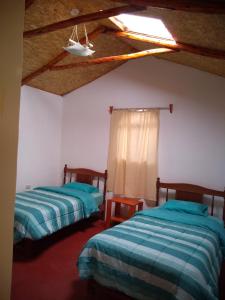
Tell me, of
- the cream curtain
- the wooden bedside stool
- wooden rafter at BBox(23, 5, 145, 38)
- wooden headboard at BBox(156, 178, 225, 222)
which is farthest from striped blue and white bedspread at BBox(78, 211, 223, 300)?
wooden rafter at BBox(23, 5, 145, 38)

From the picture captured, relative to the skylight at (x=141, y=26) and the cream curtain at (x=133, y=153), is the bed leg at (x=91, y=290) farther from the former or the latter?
the skylight at (x=141, y=26)

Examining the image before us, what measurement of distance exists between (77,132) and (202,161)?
2534 millimetres

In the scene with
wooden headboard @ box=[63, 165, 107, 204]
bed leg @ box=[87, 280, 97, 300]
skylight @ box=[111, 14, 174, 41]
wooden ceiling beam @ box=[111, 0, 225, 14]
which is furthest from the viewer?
wooden headboard @ box=[63, 165, 107, 204]

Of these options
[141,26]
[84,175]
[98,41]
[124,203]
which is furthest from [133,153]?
[141,26]

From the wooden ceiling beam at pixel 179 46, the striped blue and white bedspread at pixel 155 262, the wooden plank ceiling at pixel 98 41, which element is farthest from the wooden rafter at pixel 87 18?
the striped blue and white bedspread at pixel 155 262

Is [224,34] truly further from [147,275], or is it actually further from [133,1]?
[147,275]

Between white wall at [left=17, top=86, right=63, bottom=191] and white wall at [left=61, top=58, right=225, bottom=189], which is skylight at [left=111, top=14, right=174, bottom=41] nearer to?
white wall at [left=61, top=58, right=225, bottom=189]

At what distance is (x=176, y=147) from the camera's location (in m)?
4.07

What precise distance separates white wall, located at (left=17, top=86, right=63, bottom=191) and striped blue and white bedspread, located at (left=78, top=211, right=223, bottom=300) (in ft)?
8.47

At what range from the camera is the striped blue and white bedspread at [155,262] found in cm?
188

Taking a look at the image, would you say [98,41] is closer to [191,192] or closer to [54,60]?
[54,60]

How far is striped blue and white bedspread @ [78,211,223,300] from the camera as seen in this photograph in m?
1.88

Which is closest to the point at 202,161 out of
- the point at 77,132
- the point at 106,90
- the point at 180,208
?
the point at 180,208

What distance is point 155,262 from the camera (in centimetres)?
202
